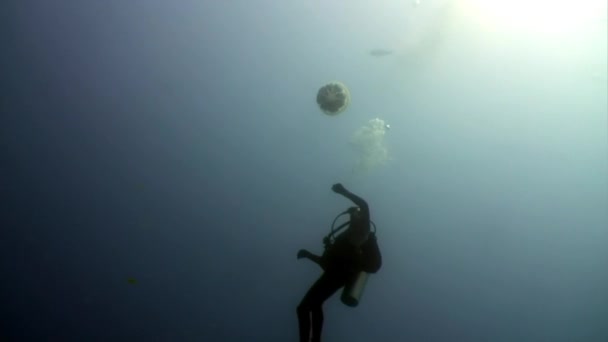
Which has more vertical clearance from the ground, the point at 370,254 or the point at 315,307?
the point at 370,254

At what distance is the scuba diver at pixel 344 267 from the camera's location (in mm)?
5930

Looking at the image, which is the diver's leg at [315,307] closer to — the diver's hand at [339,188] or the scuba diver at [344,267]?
the scuba diver at [344,267]

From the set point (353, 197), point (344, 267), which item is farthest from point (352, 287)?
point (353, 197)

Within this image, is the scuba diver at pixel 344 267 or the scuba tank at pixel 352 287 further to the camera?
the scuba tank at pixel 352 287

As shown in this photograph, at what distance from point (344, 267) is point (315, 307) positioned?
0.72 meters

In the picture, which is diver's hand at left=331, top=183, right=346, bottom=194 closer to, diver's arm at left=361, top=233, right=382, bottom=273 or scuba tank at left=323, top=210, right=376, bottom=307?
scuba tank at left=323, top=210, right=376, bottom=307

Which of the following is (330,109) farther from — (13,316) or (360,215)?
(13,316)

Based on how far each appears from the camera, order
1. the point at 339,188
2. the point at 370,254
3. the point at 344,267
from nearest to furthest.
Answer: the point at 339,188 → the point at 344,267 → the point at 370,254

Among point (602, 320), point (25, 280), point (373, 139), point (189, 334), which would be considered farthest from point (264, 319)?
point (602, 320)

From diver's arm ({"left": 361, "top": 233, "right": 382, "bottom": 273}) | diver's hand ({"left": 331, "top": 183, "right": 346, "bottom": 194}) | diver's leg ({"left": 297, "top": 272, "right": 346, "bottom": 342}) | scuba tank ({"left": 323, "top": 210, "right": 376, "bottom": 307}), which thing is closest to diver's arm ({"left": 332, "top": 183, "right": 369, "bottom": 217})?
diver's hand ({"left": 331, "top": 183, "right": 346, "bottom": 194})

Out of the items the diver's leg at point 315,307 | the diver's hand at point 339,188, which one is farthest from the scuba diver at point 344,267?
the diver's hand at point 339,188

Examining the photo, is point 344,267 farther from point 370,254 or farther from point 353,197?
point 353,197

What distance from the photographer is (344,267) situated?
6.15 metres

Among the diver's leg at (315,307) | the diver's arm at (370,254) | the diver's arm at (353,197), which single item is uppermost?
the diver's arm at (353,197)
